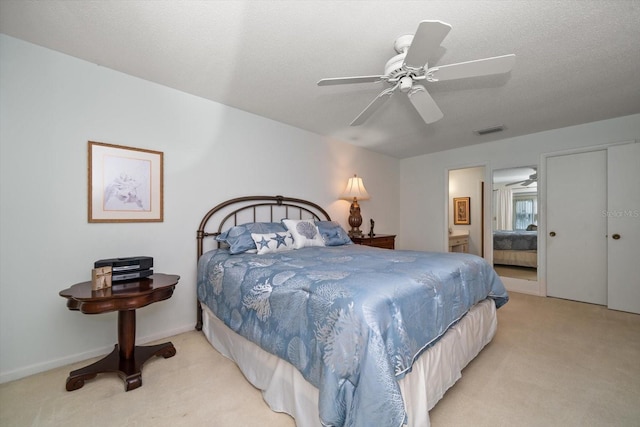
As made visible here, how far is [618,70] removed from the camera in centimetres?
227

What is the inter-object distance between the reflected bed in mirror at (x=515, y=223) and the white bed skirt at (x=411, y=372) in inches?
105

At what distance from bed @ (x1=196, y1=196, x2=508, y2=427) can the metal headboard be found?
378 mm

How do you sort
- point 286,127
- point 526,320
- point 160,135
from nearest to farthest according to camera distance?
point 160,135, point 526,320, point 286,127

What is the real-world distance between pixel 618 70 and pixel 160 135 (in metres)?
4.08

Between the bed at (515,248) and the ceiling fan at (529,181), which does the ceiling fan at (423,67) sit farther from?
the bed at (515,248)

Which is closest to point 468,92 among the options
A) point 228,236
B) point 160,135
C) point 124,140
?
point 228,236

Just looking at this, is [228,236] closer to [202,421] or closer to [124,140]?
[124,140]

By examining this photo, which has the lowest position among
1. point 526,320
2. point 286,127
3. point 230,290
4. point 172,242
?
point 526,320

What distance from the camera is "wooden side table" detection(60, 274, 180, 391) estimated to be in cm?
166

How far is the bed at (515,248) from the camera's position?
13.9 ft

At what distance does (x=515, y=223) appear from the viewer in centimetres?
438

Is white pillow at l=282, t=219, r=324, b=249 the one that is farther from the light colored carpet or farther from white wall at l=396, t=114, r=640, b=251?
white wall at l=396, t=114, r=640, b=251

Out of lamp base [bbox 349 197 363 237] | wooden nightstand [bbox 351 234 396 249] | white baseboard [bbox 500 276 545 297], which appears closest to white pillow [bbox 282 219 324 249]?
wooden nightstand [bbox 351 234 396 249]

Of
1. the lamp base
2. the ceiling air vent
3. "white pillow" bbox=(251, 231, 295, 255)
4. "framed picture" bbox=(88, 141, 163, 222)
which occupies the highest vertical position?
the ceiling air vent
